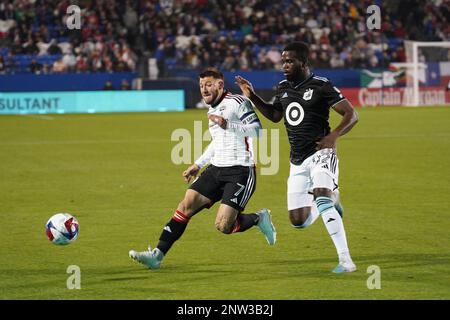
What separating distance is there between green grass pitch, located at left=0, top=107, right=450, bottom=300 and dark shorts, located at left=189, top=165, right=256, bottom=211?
0.66m

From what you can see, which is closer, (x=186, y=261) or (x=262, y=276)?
(x=262, y=276)

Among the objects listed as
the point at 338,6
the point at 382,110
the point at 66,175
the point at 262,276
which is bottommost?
the point at 262,276

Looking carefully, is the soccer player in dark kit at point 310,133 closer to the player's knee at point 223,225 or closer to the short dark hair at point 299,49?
the short dark hair at point 299,49

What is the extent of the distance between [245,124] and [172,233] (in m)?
1.29

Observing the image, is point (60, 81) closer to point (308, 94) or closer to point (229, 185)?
point (229, 185)

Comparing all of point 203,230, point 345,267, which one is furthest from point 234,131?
point 203,230

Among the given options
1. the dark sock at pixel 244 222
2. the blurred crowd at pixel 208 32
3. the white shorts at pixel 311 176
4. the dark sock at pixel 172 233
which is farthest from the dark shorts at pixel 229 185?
the blurred crowd at pixel 208 32

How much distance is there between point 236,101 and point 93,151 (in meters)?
13.3

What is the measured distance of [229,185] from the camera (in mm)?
9156

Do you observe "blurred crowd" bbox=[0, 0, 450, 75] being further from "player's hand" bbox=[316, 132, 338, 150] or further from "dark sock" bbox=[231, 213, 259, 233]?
"player's hand" bbox=[316, 132, 338, 150]

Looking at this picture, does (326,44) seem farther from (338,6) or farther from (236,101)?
(236,101)

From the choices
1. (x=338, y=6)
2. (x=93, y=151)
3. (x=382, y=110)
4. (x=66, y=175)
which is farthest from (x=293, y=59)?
(x=338, y=6)

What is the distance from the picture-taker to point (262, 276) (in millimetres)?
8547

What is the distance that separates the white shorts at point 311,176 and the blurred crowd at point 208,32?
2906 centimetres
